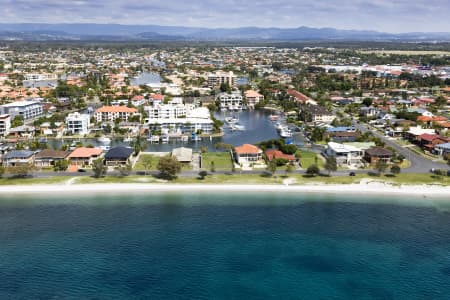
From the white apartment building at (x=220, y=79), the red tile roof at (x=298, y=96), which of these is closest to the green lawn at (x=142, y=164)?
the red tile roof at (x=298, y=96)

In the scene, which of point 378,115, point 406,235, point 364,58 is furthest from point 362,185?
point 364,58

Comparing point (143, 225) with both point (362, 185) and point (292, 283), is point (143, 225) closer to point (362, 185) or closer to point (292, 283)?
point (292, 283)

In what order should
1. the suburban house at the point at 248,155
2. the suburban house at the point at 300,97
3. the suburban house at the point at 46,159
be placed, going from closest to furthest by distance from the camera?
the suburban house at the point at 46,159 → the suburban house at the point at 248,155 → the suburban house at the point at 300,97

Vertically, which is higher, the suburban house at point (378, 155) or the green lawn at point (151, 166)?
the suburban house at point (378, 155)

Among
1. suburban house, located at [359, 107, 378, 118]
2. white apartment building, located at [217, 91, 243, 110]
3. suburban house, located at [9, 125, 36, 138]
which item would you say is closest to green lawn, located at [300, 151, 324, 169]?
suburban house, located at [359, 107, 378, 118]

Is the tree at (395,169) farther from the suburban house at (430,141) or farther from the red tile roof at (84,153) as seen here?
the red tile roof at (84,153)

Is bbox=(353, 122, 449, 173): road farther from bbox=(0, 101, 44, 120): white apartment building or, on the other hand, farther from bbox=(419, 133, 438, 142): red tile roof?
bbox=(0, 101, 44, 120): white apartment building

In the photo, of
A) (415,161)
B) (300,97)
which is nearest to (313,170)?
(415,161)
